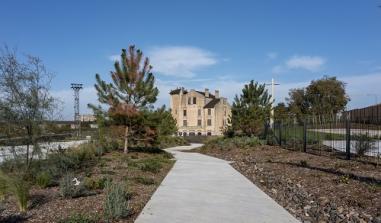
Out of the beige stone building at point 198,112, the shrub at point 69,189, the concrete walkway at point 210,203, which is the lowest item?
the concrete walkway at point 210,203

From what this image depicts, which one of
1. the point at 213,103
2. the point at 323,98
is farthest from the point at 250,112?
the point at 213,103

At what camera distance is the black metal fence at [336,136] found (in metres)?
16.9

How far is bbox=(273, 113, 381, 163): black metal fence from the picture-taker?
16.9 metres

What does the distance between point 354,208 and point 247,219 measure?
210cm

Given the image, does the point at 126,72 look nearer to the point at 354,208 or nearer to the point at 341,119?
the point at 341,119

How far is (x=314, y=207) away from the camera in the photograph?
9188 millimetres

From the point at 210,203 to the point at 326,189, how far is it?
2.86 metres

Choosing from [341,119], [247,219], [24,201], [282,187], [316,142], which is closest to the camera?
[247,219]

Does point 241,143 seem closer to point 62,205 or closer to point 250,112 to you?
point 250,112

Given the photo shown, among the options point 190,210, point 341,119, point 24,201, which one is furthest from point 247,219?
point 341,119

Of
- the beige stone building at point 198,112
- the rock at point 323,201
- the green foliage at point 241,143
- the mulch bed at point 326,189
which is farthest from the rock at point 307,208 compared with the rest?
the beige stone building at point 198,112

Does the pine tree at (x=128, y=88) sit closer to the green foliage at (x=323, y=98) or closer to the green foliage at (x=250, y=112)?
the green foliage at (x=250, y=112)

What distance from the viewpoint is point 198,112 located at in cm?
8969

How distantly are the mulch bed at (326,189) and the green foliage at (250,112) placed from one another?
670 inches
